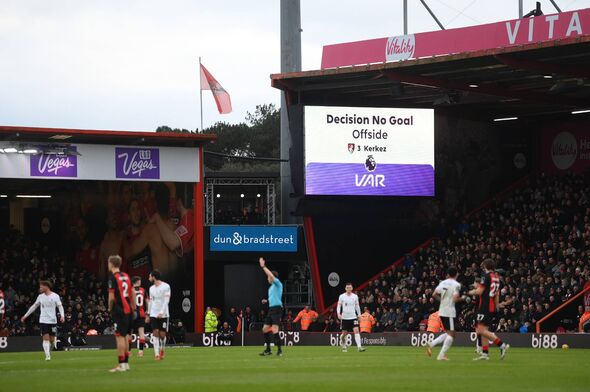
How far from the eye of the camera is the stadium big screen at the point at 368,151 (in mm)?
43906

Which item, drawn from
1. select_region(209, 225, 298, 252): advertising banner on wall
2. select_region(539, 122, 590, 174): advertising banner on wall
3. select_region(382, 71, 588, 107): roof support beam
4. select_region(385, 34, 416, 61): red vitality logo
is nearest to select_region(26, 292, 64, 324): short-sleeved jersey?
select_region(382, 71, 588, 107): roof support beam

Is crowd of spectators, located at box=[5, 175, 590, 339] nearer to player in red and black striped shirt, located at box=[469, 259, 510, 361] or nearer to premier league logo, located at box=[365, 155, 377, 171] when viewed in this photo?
premier league logo, located at box=[365, 155, 377, 171]

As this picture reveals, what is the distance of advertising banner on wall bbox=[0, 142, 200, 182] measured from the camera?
41.8 meters

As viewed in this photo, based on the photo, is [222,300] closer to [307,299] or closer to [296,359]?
[307,299]

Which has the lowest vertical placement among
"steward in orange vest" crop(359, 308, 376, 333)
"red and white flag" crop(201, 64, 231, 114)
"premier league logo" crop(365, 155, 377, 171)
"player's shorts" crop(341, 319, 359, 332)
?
"steward in orange vest" crop(359, 308, 376, 333)

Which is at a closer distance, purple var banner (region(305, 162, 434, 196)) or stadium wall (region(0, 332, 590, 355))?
stadium wall (region(0, 332, 590, 355))

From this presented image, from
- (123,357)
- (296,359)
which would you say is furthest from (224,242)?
(123,357)

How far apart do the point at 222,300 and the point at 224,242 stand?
5.14 m

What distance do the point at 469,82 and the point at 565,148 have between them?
9.51 metres

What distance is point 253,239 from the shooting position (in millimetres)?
49375

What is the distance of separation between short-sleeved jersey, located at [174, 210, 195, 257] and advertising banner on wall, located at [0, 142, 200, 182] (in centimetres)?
191

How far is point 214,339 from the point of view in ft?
138

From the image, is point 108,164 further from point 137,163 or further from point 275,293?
point 275,293

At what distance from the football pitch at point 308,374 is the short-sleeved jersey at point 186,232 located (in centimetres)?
1905
